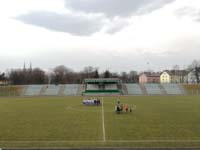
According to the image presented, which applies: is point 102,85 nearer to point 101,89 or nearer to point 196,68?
point 101,89

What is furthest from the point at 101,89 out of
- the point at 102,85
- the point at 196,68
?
the point at 196,68

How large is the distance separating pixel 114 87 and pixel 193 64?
8224cm

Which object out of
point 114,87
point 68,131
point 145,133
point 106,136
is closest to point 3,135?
point 68,131

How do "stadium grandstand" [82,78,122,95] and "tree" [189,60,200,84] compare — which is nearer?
"stadium grandstand" [82,78,122,95]

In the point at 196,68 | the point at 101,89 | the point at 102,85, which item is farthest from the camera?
the point at 196,68

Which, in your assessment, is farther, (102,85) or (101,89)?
(102,85)

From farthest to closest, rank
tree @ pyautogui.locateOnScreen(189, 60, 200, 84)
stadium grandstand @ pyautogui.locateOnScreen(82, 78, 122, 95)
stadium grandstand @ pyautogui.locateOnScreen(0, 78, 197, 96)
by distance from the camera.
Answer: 1. tree @ pyautogui.locateOnScreen(189, 60, 200, 84)
2. stadium grandstand @ pyautogui.locateOnScreen(82, 78, 122, 95)
3. stadium grandstand @ pyautogui.locateOnScreen(0, 78, 197, 96)

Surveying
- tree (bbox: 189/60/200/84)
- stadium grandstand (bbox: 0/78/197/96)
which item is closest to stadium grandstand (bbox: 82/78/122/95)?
stadium grandstand (bbox: 0/78/197/96)

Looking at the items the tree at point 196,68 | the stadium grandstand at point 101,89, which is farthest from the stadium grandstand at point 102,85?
the tree at point 196,68

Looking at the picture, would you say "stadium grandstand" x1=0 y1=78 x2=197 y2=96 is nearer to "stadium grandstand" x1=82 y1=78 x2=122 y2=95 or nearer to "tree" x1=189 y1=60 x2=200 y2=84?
"stadium grandstand" x1=82 y1=78 x2=122 y2=95

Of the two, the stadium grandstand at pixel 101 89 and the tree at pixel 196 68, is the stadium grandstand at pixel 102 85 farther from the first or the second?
the tree at pixel 196 68

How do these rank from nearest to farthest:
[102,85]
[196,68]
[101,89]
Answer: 1. [101,89]
2. [102,85]
3. [196,68]

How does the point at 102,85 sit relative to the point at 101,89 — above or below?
above

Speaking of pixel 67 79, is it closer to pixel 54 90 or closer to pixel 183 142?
pixel 54 90
